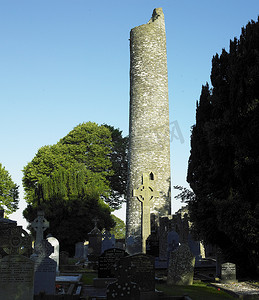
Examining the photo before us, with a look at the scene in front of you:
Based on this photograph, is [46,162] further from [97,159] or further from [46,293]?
[46,293]

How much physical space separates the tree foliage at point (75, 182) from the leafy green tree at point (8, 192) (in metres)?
6.03

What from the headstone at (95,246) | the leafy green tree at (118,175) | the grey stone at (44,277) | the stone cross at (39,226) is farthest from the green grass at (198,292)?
the leafy green tree at (118,175)

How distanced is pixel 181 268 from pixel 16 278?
5.75m

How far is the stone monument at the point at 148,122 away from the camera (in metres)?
24.1

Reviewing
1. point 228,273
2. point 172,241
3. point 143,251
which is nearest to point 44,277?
point 143,251

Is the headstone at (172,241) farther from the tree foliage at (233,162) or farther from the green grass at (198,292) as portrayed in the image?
the green grass at (198,292)

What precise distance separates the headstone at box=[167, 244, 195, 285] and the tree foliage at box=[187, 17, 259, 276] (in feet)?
4.32

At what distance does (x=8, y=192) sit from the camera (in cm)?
4088

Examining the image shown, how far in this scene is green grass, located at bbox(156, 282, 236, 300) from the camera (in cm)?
937

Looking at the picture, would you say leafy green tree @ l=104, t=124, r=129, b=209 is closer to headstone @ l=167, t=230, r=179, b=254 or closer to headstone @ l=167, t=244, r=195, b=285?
headstone @ l=167, t=230, r=179, b=254

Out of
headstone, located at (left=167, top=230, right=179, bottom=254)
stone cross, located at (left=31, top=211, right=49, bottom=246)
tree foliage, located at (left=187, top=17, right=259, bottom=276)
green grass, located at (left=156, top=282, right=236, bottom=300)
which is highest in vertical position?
tree foliage, located at (left=187, top=17, right=259, bottom=276)

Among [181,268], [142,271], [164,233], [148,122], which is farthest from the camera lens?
[148,122]

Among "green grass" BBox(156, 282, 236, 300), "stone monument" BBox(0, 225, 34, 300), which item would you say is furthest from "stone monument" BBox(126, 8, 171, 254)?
"stone monument" BBox(0, 225, 34, 300)

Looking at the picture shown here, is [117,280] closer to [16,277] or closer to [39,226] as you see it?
[16,277]
